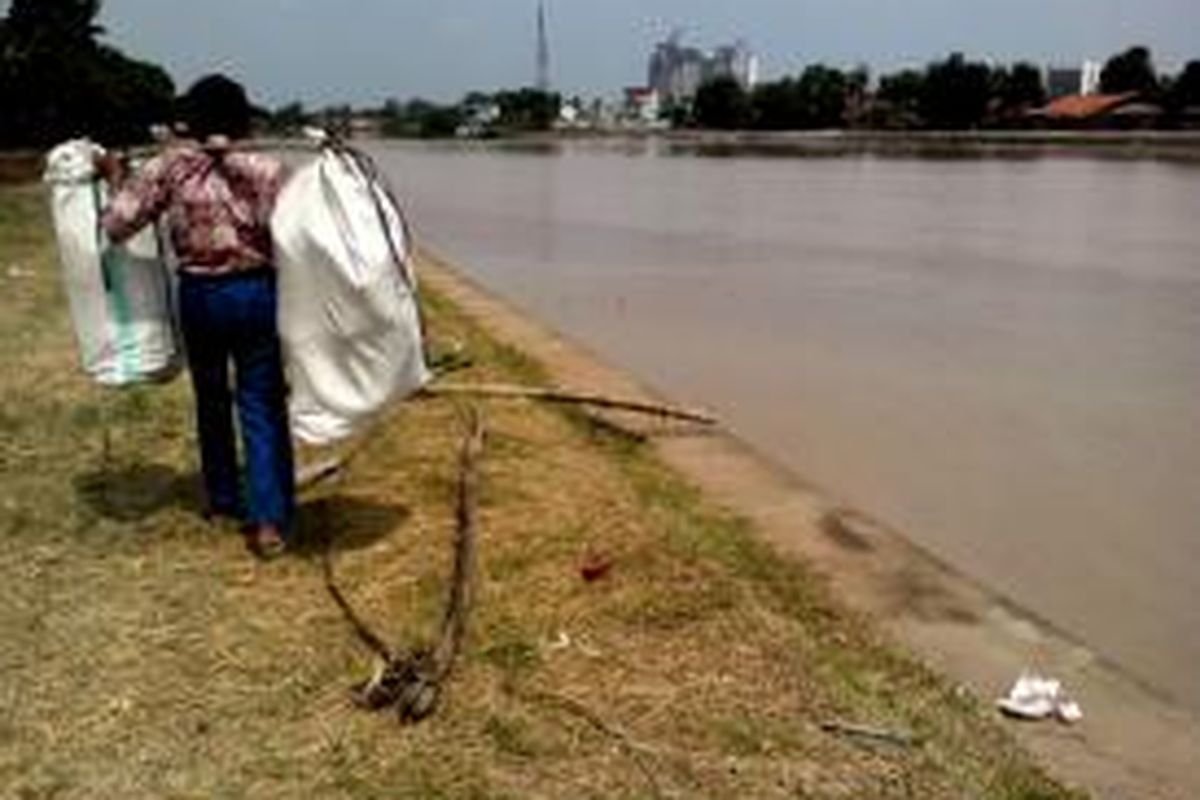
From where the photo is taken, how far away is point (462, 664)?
18.7 ft

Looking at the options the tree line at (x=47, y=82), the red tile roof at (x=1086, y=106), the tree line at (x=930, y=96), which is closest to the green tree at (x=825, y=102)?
the tree line at (x=930, y=96)

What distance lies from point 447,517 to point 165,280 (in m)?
1.54

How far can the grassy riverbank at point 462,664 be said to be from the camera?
493 cm

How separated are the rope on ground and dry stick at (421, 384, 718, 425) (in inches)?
140

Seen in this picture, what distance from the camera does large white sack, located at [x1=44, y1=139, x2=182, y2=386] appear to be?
6.95 metres

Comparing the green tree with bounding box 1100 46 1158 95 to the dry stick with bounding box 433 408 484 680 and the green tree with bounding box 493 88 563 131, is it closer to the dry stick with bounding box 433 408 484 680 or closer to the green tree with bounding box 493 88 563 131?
the green tree with bounding box 493 88 563 131

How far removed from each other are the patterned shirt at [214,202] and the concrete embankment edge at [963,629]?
8.90 ft

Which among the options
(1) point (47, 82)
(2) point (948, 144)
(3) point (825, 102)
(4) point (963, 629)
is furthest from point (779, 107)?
(4) point (963, 629)

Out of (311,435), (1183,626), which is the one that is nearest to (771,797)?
(311,435)

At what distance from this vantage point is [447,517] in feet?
24.9

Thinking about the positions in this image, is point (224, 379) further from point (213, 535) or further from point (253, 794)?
point (253, 794)

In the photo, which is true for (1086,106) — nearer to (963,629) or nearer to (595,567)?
(963,629)

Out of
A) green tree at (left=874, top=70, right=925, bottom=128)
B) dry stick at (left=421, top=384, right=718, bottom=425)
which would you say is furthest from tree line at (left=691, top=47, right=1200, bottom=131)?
dry stick at (left=421, top=384, right=718, bottom=425)

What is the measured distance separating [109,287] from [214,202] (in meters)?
0.76
